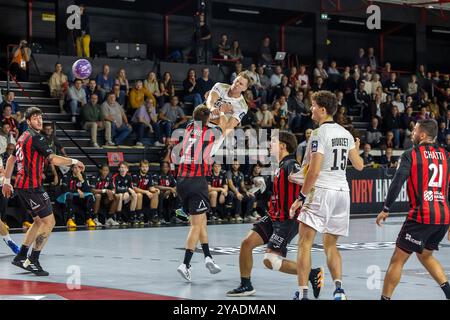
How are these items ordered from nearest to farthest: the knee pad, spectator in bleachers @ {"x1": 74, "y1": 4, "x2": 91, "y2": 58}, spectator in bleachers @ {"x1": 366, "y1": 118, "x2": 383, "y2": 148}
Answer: the knee pad, spectator in bleachers @ {"x1": 74, "y1": 4, "x2": 91, "y2": 58}, spectator in bleachers @ {"x1": 366, "y1": 118, "x2": 383, "y2": 148}

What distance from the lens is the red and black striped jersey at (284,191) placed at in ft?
30.6

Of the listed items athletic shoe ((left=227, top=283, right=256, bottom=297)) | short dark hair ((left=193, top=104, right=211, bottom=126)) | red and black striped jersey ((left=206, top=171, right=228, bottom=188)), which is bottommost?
athletic shoe ((left=227, top=283, right=256, bottom=297))

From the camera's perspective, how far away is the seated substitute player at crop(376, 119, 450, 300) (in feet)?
27.1

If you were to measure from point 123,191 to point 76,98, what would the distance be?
4.15 m

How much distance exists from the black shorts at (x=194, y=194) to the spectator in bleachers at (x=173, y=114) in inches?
506

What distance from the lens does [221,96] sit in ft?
39.3

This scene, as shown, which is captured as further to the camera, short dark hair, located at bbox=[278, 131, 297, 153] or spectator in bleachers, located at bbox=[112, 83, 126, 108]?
spectator in bleachers, located at bbox=[112, 83, 126, 108]

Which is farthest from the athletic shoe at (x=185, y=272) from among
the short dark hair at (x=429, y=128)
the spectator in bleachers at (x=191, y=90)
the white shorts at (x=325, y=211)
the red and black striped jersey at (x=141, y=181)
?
the spectator in bleachers at (x=191, y=90)

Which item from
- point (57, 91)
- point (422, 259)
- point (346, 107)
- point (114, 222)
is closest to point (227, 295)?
point (422, 259)

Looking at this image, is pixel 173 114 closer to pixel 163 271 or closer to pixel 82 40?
pixel 82 40

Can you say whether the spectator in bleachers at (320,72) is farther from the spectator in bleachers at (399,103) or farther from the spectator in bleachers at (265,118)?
the spectator in bleachers at (265,118)

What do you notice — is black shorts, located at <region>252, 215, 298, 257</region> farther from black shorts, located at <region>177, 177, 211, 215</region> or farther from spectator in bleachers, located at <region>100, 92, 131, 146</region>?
spectator in bleachers, located at <region>100, 92, 131, 146</region>

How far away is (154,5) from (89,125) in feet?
33.6

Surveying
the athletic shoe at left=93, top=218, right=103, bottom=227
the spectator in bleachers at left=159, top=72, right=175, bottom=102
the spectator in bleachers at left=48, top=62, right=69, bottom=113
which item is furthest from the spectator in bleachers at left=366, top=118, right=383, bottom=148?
the athletic shoe at left=93, top=218, right=103, bottom=227
